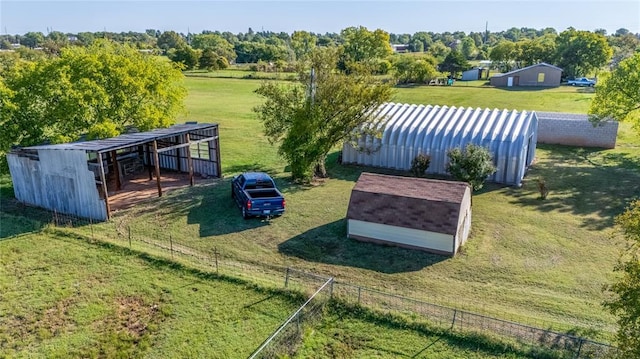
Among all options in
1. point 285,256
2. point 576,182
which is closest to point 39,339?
point 285,256

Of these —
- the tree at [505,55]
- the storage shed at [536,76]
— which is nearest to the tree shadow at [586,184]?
the storage shed at [536,76]

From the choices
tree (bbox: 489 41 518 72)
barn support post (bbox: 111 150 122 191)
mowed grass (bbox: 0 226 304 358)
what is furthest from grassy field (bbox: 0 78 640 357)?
tree (bbox: 489 41 518 72)

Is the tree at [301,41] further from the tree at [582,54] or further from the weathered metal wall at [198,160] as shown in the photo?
the weathered metal wall at [198,160]

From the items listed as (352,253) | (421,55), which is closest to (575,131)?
(352,253)

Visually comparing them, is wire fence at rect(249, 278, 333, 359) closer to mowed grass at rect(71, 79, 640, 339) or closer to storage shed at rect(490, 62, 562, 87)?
mowed grass at rect(71, 79, 640, 339)

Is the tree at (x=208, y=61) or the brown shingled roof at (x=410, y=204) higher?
the tree at (x=208, y=61)

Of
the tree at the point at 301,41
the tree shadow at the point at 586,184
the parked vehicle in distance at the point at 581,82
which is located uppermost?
the tree at the point at 301,41

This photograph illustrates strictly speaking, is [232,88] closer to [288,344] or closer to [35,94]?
[35,94]
